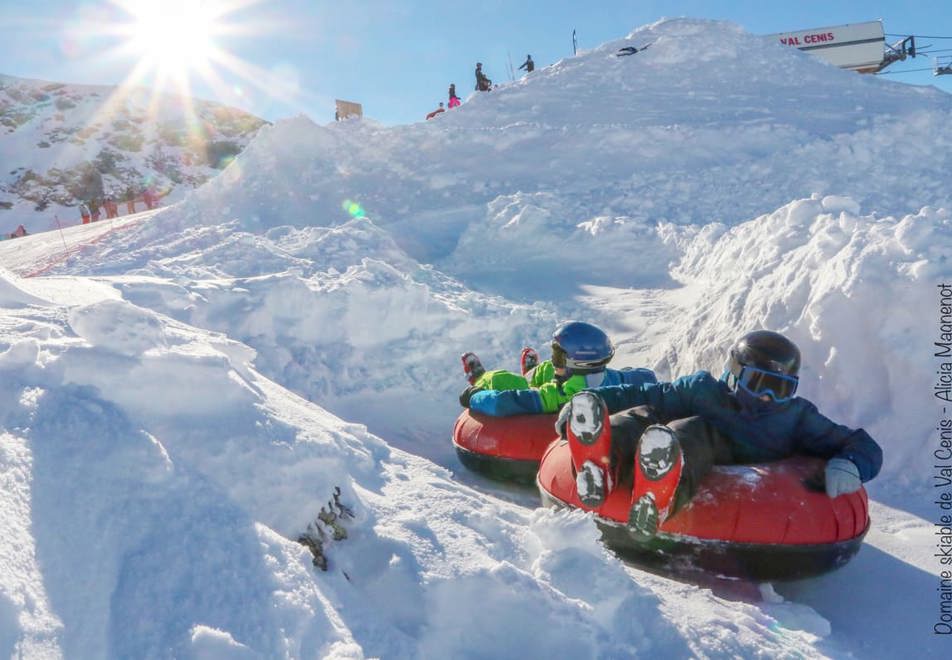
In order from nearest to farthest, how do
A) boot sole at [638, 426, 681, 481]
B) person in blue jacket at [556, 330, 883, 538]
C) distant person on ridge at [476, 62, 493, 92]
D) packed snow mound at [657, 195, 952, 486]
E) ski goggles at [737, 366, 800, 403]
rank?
boot sole at [638, 426, 681, 481] → person in blue jacket at [556, 330, 883, 538] → ski goggles at [737, 366, 800, 403] → packed snow mound at [657, 195, 952, 486] → distant person on ridge at [476, 62, 493, 92]

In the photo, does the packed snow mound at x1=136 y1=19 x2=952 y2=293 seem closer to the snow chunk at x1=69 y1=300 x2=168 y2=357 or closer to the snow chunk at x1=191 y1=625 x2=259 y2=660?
the snow chunk at x1=69 y1=300 x2=168 y2=357

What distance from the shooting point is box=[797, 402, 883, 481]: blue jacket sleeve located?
3590mm

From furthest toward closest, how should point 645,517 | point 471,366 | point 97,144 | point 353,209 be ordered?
point 97,144
point 353,209
point 471,366
point 645,517

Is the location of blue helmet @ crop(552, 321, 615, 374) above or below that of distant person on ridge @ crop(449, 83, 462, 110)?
below

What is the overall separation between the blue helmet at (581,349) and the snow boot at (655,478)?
5.45 feet

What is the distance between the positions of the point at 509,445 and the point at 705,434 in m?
1.76

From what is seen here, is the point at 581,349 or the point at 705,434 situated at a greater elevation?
the point at 581,349

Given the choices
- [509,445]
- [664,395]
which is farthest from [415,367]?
[664,395]

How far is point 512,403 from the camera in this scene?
5336mm

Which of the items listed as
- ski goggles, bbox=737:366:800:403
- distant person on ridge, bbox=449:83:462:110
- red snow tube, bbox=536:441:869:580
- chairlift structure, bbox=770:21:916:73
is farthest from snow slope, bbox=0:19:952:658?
chairlift structure, bbox=770:21:916:73

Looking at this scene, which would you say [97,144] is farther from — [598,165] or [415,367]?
[415,367]

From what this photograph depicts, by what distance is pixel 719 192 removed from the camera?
11680 mm

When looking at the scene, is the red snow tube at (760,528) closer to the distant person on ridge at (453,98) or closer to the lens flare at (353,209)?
the lens flare at (353,209)

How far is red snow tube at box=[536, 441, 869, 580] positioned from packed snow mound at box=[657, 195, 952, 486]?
1372 millimetres
